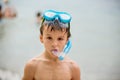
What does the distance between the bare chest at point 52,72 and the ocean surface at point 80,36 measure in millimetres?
2566

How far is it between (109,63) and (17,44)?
1487 millimetres

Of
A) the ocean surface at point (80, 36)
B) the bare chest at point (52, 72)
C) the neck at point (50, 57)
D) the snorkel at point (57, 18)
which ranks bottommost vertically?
the ocean surface at point (80, 36)

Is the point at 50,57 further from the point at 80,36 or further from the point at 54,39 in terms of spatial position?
the point at 80,36

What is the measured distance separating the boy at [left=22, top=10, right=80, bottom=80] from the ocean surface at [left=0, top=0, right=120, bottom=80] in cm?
256

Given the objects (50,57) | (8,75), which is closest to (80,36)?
(8,75)

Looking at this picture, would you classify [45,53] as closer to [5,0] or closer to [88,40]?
[88,40]

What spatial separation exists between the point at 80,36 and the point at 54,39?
3.50 m

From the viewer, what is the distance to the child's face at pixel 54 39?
130 cm

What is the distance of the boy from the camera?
1.31 m

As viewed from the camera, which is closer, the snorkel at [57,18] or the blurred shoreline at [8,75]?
the snorkel at [57,18]

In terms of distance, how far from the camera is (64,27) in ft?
4.33

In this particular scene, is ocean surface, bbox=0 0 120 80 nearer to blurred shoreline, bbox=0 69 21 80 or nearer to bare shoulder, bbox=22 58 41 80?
blurred shoreline, bbox=0 69 21 80

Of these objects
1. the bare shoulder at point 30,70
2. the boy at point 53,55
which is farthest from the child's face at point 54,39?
the bare shoulder at point 30,70

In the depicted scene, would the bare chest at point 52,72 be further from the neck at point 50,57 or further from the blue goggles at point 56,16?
the blue goggles at point 56,16
